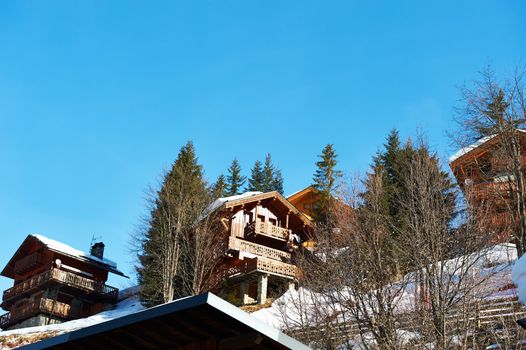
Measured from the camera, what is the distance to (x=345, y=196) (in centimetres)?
2438

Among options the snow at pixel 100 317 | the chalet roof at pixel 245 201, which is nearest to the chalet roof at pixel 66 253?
the snow at pixel 100 317

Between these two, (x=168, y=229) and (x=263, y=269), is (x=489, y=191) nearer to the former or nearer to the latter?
(x=263, y=269)

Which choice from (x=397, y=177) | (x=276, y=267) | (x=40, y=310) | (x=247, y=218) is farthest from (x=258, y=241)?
(x=40, y=310)

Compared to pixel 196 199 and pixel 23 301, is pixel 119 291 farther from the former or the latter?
pixel 196 199

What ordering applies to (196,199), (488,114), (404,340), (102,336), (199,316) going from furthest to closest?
(196,199)
(488,114)
(404,340)
(102,336)
(199,316)

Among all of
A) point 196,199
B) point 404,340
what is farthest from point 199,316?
point 196,199

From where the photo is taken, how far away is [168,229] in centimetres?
3575

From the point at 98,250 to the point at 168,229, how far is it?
16.8 metres

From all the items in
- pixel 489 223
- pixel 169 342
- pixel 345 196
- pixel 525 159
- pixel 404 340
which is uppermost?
pixel 525 159

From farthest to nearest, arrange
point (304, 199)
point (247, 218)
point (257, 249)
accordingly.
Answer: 1. point (304, 199)
2. point (247, 218)
3. point (257, 249)

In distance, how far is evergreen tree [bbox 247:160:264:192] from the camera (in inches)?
2645

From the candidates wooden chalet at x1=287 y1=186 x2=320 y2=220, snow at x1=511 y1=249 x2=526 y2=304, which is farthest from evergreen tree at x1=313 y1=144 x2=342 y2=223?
snow at x1=511 y1=249 x2=526 y2=304

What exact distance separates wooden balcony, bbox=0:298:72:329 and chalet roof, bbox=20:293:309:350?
35.7 metres

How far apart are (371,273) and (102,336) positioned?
12.1 m
